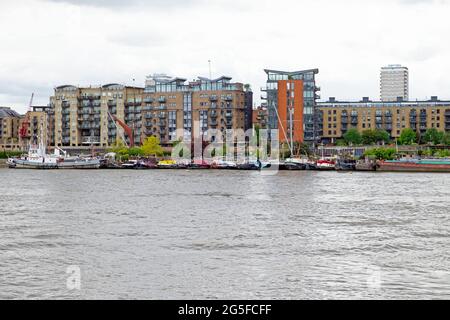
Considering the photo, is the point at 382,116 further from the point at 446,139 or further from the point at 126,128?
the point at 126,128

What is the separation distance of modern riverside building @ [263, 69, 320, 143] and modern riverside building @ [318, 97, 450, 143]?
33.3m

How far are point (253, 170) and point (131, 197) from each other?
243ft

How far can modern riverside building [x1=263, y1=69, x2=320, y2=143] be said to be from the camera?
156250mm

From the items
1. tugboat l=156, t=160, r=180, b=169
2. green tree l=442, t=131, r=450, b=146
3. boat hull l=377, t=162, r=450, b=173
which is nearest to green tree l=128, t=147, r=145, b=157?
tugboat l=156, t=160, r=180, b=169

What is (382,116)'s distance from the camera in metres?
190

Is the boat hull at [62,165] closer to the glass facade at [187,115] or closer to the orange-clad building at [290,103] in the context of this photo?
the glass facade at [187,115]

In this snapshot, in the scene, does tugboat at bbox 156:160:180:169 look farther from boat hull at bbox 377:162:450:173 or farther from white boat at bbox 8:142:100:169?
boat hull at bbox 377:162:450:173

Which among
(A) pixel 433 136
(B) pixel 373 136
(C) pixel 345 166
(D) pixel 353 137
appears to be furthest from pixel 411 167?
(A) pixel 433 136

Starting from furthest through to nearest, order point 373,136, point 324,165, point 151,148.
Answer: point 373,136 → point 151,148 → point 324,165

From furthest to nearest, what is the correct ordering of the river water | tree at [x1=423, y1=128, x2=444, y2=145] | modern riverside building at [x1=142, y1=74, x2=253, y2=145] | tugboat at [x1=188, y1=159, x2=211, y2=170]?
1. tree at [x1=423, y1=128, x2=444, y2=145]
2. modern riverside building at [x1=142, y1=74, x2=253, y2=145]
3. tugboat at [x1=188, y1=159, x2=211, y2=170]
4. the river water

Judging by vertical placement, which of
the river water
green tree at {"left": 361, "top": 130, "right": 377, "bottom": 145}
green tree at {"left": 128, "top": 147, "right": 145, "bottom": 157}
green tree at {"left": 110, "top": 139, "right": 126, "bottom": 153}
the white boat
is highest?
green tree at {"left": 361, "top": 130, "right": 377, "bottom": 145}

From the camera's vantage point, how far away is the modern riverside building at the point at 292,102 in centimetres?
15625

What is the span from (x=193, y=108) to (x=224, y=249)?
14310 centimetres
